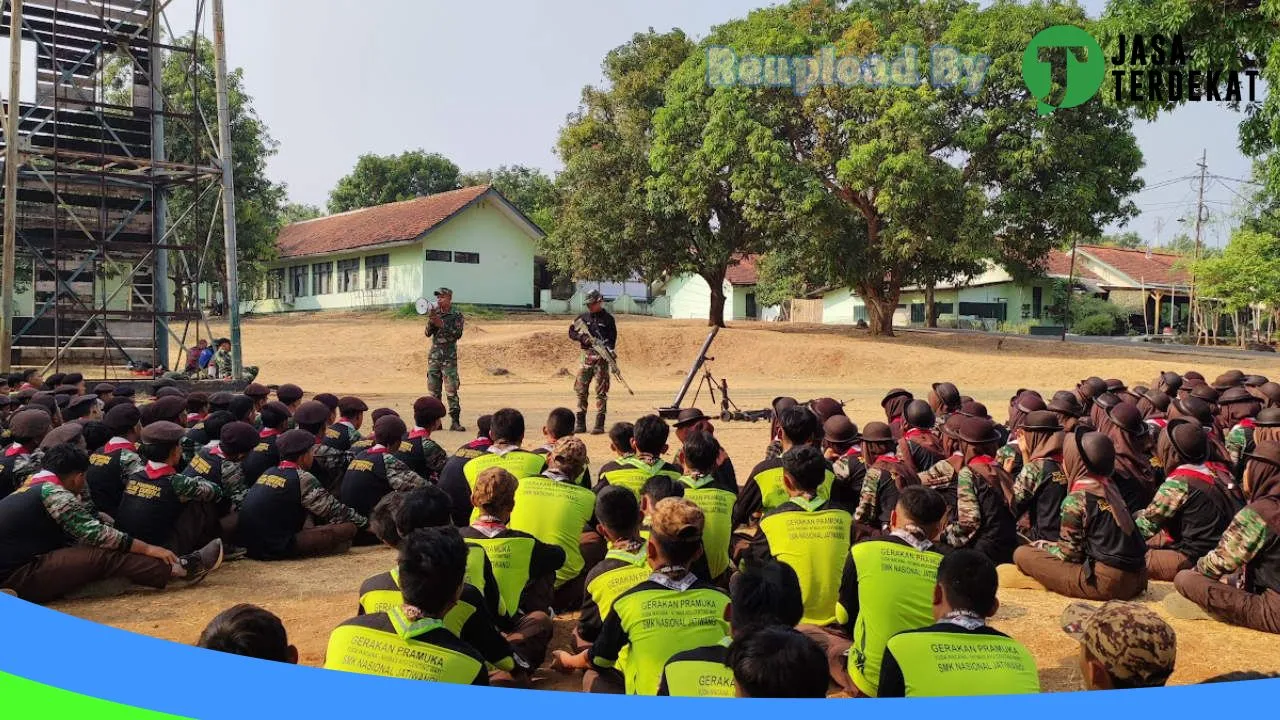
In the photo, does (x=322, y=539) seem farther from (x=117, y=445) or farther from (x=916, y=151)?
(x=916, y=151)

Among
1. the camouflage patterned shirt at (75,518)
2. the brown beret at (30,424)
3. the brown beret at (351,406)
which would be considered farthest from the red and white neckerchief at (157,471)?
the brown beret at (351,406)

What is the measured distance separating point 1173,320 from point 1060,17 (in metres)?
24.6

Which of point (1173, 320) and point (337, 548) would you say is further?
point (1173, 320)

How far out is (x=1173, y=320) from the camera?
139 ft

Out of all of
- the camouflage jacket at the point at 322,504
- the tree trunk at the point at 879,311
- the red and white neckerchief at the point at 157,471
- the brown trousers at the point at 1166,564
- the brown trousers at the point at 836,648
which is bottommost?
the brown trousers at the point at 1166,564

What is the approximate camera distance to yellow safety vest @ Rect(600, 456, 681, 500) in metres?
5.20

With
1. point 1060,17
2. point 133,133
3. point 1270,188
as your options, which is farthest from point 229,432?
point 1060,17

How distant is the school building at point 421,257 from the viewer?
3070cm

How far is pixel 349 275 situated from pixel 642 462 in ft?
98.3

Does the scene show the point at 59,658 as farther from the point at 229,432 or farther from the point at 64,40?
the point at 64,40

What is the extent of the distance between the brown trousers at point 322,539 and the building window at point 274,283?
32.3 m

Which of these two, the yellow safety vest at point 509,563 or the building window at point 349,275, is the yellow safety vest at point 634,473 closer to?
the yellow safety vest at point 509,563

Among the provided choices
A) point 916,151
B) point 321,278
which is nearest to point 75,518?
point 916,151

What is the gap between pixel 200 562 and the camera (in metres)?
5.68
